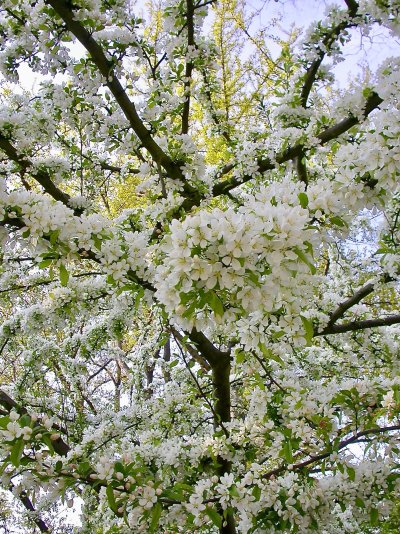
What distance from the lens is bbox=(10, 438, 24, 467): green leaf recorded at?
1.81 metres

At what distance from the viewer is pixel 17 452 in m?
1.84

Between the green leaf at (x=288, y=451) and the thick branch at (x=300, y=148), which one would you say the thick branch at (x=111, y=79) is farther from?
the green leaf at (x=288, y=451)

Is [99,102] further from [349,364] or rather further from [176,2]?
[349,364]

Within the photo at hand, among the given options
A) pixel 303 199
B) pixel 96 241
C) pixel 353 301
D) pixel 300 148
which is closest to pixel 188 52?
pixel 300 148

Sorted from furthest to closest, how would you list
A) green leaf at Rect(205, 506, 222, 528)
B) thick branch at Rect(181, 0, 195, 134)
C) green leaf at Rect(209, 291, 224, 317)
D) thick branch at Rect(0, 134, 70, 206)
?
thick branch at Rect(0, 134, 70, 206), thick branch at Rect(181, 0, 195, 134), green leaf at Rect(205, 506, 222, 528), green leaf at Rect(209, 291, 224, 317)

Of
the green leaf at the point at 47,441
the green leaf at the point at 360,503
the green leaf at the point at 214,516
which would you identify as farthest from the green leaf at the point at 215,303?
the green leaf at the point at 360,503

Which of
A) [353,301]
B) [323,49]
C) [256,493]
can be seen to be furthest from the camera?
[353,301]

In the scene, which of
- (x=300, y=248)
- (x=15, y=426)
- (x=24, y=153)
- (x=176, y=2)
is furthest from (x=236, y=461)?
(x=176, y=2)

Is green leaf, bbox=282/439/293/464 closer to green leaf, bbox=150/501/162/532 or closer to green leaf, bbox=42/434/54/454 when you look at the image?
green leaf, bbox=150/501/162/532

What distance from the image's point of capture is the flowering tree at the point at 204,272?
1.64 m

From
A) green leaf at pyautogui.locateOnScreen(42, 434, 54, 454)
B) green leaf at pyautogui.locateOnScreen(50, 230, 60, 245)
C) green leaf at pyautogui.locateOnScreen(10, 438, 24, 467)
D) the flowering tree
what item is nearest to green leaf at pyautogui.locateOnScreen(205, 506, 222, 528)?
the flowering tree

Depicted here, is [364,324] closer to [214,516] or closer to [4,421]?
[214,516]

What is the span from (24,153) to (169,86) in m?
1.27

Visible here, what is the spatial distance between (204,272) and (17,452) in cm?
111
